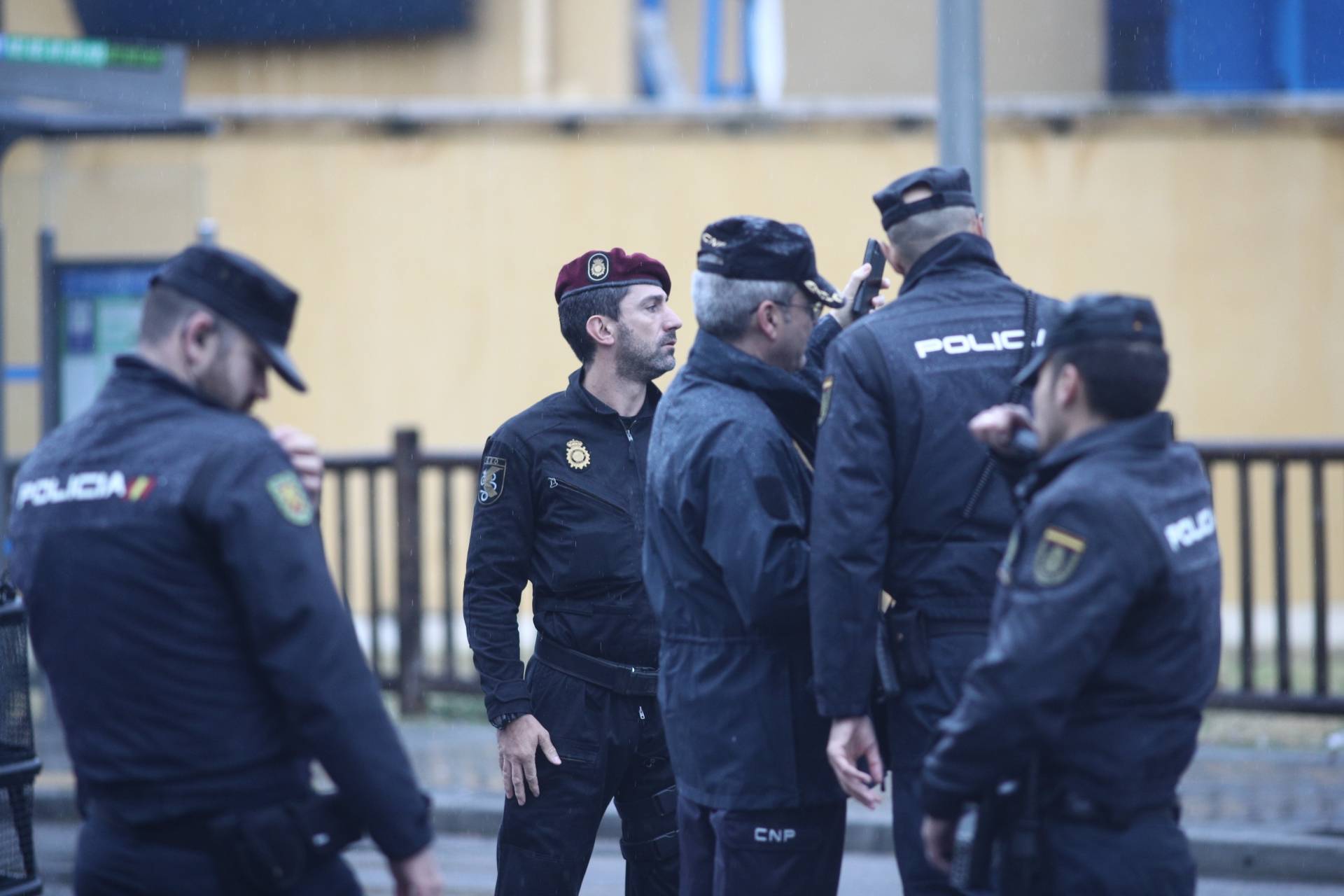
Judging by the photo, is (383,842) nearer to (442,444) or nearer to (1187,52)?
(442,444)

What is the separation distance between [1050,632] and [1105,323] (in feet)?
1.86

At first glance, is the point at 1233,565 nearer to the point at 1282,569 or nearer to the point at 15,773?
the point at 1282,569

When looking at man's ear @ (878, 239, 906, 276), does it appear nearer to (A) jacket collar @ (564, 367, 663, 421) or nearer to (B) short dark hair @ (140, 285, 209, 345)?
(A) jacket collar @ (564, 367, 663, 421)

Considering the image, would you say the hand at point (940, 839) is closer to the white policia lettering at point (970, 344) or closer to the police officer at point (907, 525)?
the police officer at point (907, 525)

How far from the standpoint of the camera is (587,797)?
4.46 meters

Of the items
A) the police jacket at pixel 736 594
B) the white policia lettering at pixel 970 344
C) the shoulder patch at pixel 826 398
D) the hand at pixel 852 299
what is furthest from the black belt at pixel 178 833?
the hand at pixel 852 299

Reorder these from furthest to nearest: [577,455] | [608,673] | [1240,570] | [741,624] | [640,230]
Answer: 1. [640,230]
2. [1240,570]
3. [577,455]
4. [608,673]
5. [741,624]

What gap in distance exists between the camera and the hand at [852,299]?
13.7 feet

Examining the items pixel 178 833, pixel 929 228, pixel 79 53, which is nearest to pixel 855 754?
pixel 929 228

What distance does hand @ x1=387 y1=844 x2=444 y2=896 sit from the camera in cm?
296

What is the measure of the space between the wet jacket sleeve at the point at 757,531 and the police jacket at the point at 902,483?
10cm

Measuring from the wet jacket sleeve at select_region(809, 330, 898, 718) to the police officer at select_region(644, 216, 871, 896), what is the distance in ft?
0.40

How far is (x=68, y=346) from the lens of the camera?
10.2 m

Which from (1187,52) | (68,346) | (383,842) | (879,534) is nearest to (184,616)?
(383,842)
